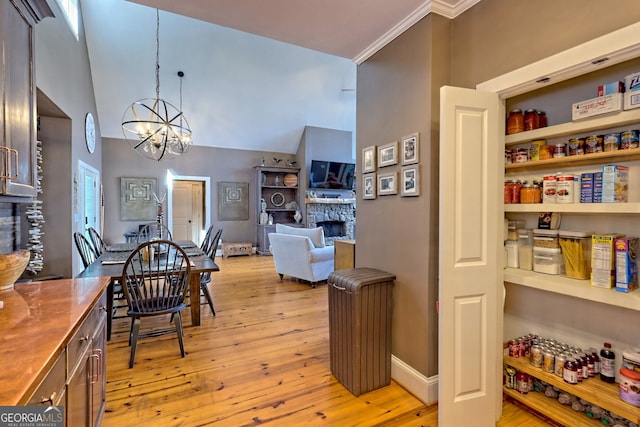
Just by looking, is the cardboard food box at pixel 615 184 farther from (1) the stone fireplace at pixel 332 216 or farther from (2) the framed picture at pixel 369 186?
(1) the stone fireplace at pixel 332 216

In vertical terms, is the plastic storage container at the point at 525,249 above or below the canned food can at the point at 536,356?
above

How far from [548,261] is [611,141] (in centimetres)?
75

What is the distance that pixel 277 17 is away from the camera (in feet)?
7.34

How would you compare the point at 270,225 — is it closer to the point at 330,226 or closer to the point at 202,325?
the point at 330,226

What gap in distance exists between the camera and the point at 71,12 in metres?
4.47

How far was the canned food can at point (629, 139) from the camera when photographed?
1554 mm

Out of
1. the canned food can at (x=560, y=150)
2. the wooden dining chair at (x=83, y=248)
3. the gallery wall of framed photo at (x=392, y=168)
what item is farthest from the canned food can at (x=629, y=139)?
the wooden dining chair at (x=83, y=248)

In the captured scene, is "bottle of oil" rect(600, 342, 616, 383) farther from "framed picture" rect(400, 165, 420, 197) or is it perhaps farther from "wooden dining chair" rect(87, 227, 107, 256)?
"wooden dining chair" rect(87, 227, 107, 256)

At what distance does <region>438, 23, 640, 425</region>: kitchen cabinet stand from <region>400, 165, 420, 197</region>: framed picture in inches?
15.4

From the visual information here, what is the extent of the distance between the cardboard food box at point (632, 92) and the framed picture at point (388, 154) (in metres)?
1.24

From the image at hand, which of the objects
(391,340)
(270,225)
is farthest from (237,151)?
(391,340)

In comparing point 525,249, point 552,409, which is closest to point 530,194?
point 525,249

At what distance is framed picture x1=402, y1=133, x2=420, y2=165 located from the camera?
2166 mm

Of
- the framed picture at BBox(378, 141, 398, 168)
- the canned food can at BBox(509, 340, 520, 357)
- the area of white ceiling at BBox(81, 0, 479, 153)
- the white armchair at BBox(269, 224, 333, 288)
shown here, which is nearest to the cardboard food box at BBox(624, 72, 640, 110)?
the framed picture at BBox(378, 141, 398, 168)
